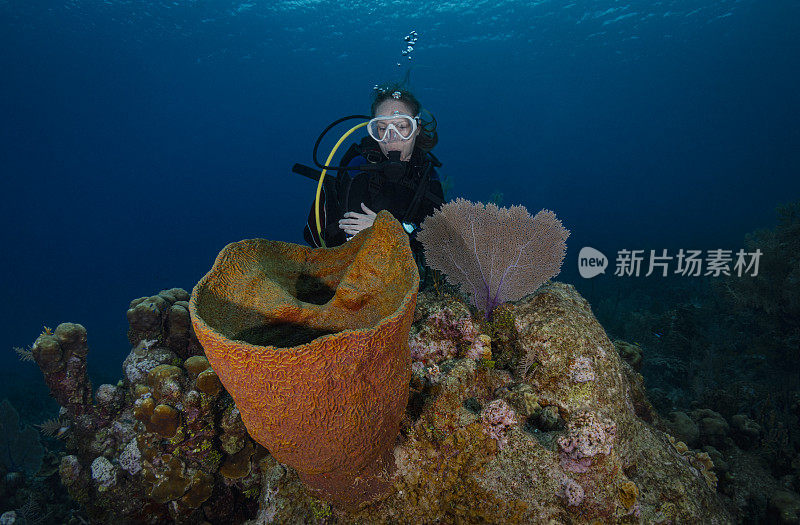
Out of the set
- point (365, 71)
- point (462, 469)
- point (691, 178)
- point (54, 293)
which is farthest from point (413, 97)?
point (691, 178)

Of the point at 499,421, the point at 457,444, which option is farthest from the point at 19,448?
the point at 499,421

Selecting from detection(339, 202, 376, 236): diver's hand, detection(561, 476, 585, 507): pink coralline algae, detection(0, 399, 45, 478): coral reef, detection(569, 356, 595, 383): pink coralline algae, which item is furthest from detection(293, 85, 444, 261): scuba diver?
detection(0, 399, 45, 478): coral reef

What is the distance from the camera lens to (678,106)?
107500 mm

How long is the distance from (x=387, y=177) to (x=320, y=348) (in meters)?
3.16

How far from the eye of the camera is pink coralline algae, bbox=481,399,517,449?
245 centimetres

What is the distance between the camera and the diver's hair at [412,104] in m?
4.41

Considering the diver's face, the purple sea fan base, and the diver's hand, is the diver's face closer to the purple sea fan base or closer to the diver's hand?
the diver's hand

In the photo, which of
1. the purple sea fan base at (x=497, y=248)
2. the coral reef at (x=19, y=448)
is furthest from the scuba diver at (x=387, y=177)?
the coral reef at (x=19, y=448)

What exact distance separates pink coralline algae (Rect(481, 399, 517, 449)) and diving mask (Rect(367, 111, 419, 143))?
3.27m

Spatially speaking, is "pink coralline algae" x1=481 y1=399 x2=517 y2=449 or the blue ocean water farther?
the blue ocean water

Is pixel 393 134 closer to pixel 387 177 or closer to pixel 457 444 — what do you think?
pixel 387 177

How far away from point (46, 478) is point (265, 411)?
7.87 metres

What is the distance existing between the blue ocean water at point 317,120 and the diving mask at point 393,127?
20551 mm

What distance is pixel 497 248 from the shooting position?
347 centimetres
